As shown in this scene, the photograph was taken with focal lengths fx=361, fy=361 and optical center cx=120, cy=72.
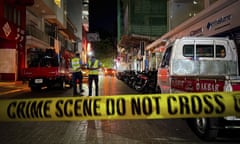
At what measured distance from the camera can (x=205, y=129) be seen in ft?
22.7

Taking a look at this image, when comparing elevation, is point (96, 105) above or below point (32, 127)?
above

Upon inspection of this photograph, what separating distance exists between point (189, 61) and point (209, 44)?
2.44 ft

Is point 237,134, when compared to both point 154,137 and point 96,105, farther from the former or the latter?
point 96,105

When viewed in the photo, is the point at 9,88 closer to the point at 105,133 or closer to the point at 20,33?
the point at 20,33

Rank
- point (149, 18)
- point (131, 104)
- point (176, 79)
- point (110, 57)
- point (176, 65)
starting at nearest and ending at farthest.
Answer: point (131, 104) → point (176, 79) → point (176, 65) → point (149, 18) → point (110, 57)

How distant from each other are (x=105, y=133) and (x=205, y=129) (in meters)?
2.20

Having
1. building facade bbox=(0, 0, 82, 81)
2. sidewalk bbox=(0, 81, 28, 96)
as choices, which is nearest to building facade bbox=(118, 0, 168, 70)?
building facade bbox=(0, 0, 82, 81)

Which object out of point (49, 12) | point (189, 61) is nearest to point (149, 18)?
point (49, 12)

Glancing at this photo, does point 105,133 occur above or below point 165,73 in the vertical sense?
below

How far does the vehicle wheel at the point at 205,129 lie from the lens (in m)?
6.70

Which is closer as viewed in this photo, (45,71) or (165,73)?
(165,73)

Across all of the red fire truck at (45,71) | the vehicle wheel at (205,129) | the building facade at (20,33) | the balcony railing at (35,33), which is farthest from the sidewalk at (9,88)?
the vehicle wheel at (205,129)

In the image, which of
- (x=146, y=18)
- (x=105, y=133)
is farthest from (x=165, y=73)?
(x=146, y=18)

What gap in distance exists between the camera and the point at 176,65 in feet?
31.6
